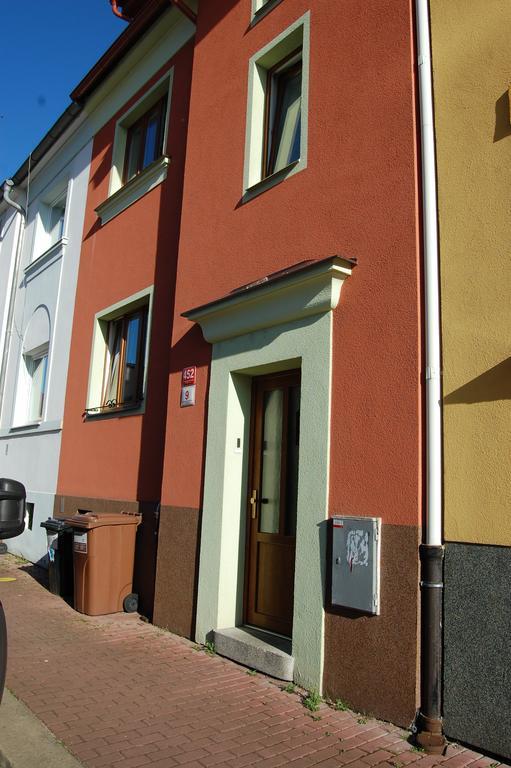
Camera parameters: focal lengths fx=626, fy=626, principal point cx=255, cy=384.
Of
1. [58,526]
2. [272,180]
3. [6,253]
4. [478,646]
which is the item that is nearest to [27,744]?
[478,646]

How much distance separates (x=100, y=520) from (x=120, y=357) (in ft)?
9.52

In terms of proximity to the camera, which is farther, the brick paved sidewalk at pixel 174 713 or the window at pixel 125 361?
the window at pixel 125 361

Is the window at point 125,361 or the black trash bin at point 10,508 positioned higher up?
the window at point 125,361

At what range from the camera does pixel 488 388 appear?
3.88 m

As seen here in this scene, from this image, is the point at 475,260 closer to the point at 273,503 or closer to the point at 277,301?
the point at 277,301

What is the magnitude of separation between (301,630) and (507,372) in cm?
240

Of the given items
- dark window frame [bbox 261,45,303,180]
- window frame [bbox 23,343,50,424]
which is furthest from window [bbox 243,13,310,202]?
window frame [bbox 23,343,50,424]

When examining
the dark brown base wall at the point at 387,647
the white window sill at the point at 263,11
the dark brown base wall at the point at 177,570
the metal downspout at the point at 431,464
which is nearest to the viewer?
the metal downspout at the point at 431,464

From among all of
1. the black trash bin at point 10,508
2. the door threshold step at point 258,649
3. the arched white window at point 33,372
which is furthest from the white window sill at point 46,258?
the black trash bin at point 10,508

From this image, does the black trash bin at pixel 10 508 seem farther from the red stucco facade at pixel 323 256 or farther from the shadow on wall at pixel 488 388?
the shadow on wall at pixel 488 388

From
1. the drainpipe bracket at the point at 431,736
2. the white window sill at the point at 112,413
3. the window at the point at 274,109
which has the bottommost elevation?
the drainpipe bracket at the point at 431,736

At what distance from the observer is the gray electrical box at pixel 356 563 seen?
4.17 meters

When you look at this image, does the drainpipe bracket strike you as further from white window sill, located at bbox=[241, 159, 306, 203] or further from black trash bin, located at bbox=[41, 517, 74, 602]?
black trash bin, located at bbox=[41, 517, 74, 602]

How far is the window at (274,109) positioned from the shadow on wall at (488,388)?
296 cm
